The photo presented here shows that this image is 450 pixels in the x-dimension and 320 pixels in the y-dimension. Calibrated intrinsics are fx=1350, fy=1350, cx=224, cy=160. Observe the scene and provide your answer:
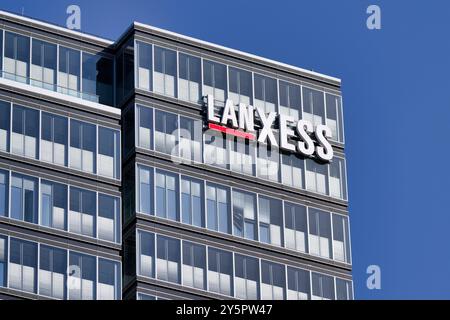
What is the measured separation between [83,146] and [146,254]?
800cm

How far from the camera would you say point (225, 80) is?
309 feet

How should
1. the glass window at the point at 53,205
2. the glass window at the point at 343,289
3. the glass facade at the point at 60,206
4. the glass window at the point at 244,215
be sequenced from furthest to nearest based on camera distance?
the glass window at the point at 343,289, the glass window at the point at 244,215, the glass window at the point at 53,205, the glass facade at the point at 60,206

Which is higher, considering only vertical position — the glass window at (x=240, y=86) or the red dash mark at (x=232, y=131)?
the glass window at (x=240, y=86)

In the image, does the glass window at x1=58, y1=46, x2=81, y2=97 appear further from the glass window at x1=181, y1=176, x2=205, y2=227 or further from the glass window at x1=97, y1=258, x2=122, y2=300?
the glass window at x1=97, y1=258, x2=122, y2=300

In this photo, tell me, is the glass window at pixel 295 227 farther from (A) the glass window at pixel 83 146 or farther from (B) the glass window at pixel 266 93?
(A) the glass window at pixel 83 146

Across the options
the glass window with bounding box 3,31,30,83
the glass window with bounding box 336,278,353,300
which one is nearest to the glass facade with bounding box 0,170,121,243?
Answer: the glass window with bounding box 3,31,30,83

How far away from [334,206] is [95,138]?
1903 centimetres

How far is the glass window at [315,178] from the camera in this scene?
314 ft

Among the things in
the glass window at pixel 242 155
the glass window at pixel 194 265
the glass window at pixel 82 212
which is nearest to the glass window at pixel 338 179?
the glass window at pixel 242 155

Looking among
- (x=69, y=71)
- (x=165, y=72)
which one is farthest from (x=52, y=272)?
(x=165, y=72)

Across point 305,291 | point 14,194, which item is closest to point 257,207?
point 305,291

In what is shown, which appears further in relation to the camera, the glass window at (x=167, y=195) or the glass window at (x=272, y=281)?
the glass window at (x=272, y=281)

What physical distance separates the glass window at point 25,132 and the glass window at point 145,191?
24.2 ft

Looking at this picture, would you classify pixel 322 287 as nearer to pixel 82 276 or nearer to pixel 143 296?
pixel 143 296
